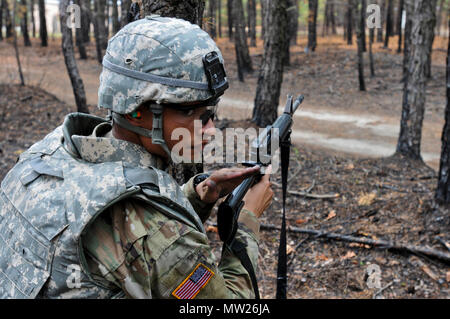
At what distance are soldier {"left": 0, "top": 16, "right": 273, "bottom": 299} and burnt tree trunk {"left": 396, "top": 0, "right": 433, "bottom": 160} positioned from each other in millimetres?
7038

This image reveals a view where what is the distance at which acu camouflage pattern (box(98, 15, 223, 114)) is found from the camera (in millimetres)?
1782

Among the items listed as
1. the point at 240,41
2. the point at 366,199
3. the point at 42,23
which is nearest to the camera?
the point at 366,199

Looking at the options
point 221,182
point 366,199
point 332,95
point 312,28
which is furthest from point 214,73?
point 312,28

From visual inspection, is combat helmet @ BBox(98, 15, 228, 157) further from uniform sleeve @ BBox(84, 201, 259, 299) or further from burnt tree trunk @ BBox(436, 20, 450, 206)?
burnt tree trunk @ BBox(436, 20, 450, 206)

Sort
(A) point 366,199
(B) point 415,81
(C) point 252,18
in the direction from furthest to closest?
→ (C) point 252,18, (B) point 415,81, (A) point 366,199

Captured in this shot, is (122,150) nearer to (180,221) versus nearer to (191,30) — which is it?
(180,221)

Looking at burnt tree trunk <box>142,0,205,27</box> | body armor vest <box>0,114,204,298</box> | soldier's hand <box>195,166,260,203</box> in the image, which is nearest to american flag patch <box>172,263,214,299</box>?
body armor vest <box>0,114,204,298</box>

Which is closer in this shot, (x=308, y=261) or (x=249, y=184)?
(x=249, y=184)

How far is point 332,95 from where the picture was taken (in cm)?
1723

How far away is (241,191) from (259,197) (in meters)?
0.16

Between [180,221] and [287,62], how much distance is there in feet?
67.4

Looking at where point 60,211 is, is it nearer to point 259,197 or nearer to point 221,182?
point 221,182
